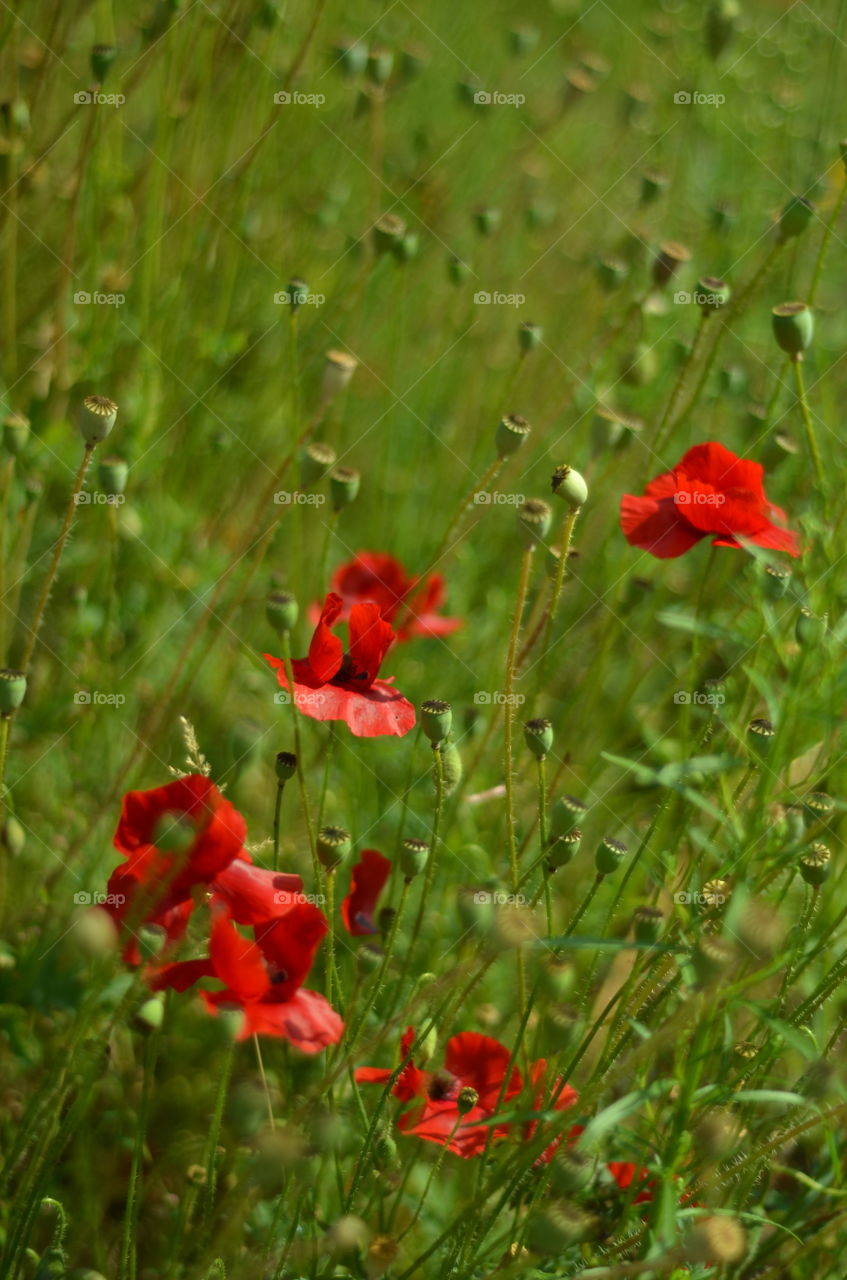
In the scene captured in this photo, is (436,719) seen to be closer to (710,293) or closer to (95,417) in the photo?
(95,417)

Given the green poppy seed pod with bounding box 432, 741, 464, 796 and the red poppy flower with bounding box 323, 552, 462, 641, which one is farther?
the red poppy flower with bounding box 323, 552, 462, 641

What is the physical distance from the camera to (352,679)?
140cm

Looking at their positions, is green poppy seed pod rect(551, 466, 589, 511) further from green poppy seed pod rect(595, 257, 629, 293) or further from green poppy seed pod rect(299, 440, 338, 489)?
green poppy seed pod rect(595, 257, 629, 293)

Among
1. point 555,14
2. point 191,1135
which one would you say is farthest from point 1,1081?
point 555,14

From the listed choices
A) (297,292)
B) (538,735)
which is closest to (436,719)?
(538,735)

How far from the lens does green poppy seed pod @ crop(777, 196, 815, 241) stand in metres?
1.67

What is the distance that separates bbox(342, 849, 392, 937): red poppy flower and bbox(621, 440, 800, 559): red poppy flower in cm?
45

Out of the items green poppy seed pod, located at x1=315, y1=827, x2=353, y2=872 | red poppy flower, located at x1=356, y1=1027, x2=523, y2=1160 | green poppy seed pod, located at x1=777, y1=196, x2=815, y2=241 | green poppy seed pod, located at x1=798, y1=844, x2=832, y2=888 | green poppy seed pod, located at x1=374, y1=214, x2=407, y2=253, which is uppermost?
green poppy seed pod, located at x1=777, y1=196, x2=815, y2=241

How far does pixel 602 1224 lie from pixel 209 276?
165cm

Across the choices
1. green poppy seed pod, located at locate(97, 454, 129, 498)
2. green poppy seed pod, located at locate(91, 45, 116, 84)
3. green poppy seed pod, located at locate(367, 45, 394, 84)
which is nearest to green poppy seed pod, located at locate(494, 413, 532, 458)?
green poppy seed pod, located at locate(97, 454, 129, 498)

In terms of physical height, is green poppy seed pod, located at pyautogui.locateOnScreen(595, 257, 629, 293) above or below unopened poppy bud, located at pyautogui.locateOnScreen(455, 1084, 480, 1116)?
above

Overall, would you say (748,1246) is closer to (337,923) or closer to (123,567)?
(337,923)

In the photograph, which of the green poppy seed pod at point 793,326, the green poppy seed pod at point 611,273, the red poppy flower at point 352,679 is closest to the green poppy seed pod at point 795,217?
the green poppy seed pod at point 793,326

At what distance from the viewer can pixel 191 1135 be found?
1.54 meters
